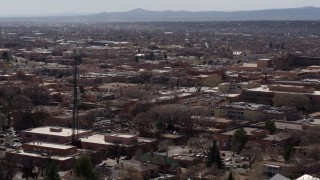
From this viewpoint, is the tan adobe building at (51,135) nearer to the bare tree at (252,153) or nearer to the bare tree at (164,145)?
the bare tree at (164,145)

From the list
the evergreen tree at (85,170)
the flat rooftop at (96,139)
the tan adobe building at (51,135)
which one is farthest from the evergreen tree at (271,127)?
the evergreen tree at (85,170)

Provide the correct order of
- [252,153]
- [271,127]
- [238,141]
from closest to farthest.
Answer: [252,153] → [238,141] → [271,127]

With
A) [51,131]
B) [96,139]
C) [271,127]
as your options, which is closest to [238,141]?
[271,127]

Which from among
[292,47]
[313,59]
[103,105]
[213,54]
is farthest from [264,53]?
[103,105]

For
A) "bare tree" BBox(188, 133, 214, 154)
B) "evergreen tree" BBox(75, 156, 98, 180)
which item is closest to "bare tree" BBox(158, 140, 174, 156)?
"bare tree" BBox(188, 133, 214, 154)

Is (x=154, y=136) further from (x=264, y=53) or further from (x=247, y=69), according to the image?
(x=264, y=53)

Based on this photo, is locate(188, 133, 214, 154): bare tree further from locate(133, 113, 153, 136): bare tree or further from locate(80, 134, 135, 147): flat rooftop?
locate(80, 134, 135, 147): flat rooftop

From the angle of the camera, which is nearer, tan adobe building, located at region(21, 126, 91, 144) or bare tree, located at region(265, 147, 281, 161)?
bare tree, located at region(265, 147, 281, 161)

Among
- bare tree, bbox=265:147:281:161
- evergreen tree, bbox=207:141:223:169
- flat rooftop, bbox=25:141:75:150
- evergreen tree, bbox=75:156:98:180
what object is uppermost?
evergreen tree, bbox=75:156:98:180

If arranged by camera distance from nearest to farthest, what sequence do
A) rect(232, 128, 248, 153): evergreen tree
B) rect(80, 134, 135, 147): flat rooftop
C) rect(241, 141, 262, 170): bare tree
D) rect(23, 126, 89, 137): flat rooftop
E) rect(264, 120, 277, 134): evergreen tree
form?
rect(241, 141, 262, 170): bare tree, rect(232, 128, 248, 153): evergreen tree, rect(80, 134, 135, 147): flat rooftop, rect(23, 126, 89, 137): flat rooftop, rect(264, 120, 277, 134): evergreen tree

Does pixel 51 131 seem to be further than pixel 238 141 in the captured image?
Yes

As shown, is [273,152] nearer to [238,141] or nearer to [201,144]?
[238,141]

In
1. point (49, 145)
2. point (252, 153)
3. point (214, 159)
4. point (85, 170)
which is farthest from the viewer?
point (49, 145)
